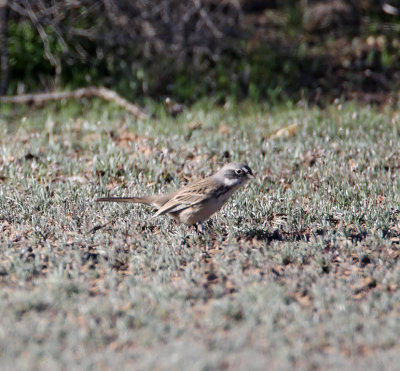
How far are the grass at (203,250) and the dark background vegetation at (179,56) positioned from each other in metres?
2.03

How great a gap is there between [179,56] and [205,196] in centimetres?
707

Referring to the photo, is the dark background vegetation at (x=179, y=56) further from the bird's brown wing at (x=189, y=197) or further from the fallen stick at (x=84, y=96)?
the bird's brown wing at (x=189, y=197)

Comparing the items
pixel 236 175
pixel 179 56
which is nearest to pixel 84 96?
pixel 179 56

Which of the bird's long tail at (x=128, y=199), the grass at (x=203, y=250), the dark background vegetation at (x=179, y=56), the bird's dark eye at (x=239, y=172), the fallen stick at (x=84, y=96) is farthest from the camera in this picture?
the dark background vegetation at (x=179, y=56)

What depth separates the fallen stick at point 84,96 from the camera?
10.2m

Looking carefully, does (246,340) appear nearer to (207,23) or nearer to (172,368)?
(172,368)

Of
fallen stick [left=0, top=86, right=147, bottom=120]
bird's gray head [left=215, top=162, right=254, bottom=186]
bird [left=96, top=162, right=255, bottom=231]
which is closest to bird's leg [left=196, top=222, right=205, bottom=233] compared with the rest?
bird [left=96, top=162, right=255, bottom=231]

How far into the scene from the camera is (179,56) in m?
12.2

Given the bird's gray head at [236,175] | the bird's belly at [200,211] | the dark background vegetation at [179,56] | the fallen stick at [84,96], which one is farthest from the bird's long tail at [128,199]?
the dark background vegetation at [179,56]

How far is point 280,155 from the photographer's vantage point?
8219mm

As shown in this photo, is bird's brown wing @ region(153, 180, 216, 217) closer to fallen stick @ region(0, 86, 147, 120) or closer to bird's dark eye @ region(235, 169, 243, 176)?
bird's dark eye @ region(235, 169, 243, 176)

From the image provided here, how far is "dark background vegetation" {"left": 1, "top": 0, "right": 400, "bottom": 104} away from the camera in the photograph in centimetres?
1148

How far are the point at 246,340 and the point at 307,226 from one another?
7.77 ft

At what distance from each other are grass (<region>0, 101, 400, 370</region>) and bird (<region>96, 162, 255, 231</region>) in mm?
205
